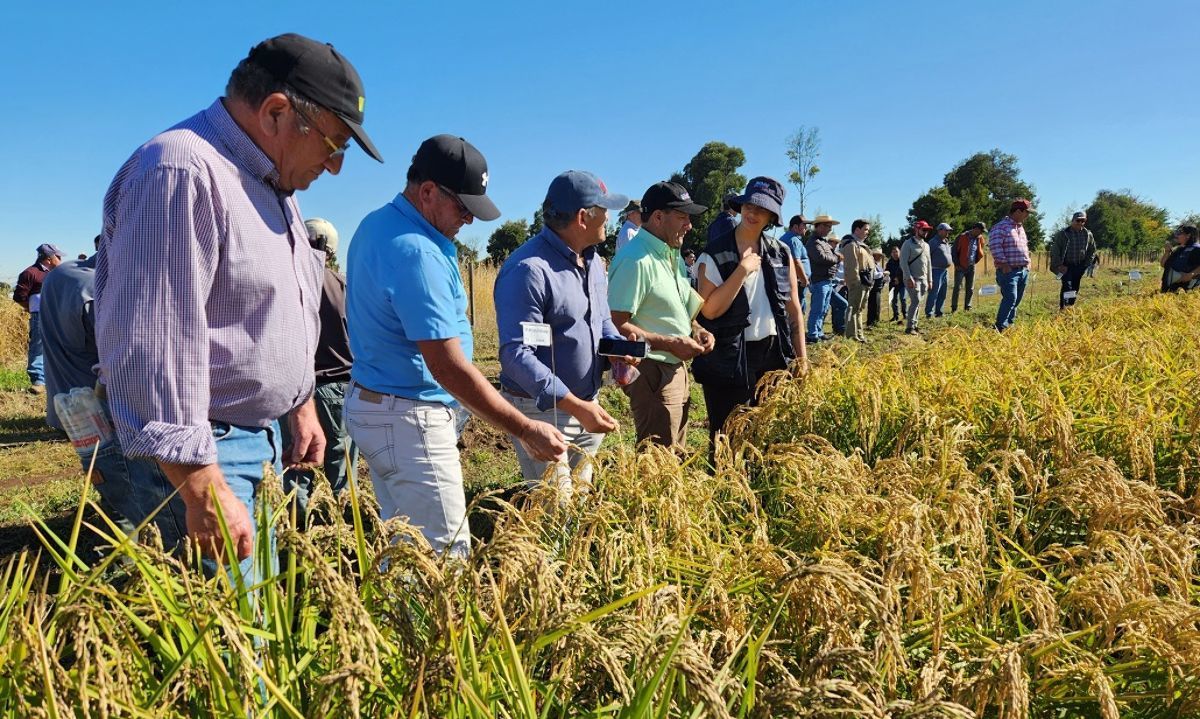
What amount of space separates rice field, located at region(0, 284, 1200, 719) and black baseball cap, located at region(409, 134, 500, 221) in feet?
3.43

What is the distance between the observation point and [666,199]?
3770mm

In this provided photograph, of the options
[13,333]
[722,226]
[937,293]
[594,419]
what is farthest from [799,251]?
[13,333]

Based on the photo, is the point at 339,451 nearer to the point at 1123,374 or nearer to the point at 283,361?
the point at 283,361

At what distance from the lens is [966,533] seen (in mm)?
1872

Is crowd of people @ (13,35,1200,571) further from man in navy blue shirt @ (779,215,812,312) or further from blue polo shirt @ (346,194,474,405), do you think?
man in navy blue shirt @ (779,215,812,312)

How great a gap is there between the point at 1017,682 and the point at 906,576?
2.61 feet

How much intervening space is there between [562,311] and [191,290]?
1676 millimetres

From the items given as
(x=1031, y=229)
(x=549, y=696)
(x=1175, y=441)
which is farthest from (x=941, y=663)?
(x=1031, y=229)

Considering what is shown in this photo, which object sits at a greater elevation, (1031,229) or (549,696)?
(1031,229)

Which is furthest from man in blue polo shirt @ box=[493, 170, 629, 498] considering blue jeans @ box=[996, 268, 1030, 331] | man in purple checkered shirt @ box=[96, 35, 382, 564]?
blue jeans @ box=[996, 268, 1030, 331]

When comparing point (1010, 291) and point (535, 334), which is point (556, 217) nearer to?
point (535, 334)

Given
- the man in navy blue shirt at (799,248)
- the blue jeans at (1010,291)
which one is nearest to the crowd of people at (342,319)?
Answer: the man in navy blue shirt at (799,248)

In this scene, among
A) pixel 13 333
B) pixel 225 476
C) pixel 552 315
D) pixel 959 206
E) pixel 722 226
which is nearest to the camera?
pixel 225 476

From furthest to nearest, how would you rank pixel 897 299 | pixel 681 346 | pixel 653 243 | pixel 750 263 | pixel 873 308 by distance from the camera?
pixel 897 299
pixel 873 308
pixel 750 263
pixel 653 243
pixel 681 346
